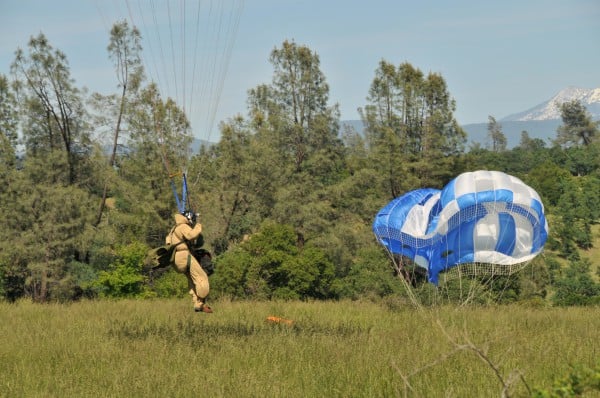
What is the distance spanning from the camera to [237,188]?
38906 mm

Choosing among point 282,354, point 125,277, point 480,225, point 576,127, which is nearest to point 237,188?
point 125,277

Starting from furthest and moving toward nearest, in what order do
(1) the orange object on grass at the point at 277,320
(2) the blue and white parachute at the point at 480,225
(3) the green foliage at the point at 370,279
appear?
1. (3) the green foliage at the point at 370,279
2. (2) the blue and white parachute at the point at 480,225
3. (1) the orange object on grass at the point at 277,320

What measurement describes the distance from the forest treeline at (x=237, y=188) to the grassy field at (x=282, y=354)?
14.7 m

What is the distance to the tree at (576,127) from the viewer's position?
410 feet

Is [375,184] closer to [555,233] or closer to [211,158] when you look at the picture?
[211,158]

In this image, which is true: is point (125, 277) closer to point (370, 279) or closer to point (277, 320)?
point (370, 279)

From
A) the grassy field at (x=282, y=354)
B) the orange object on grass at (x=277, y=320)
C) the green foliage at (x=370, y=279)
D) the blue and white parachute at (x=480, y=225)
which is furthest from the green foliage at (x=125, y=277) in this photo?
the orange object on grass at (x=277, y=320)

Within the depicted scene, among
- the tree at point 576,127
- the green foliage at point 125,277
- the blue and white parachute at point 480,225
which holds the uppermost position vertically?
the tree at point 576,127

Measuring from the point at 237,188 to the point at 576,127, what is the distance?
105991 mm

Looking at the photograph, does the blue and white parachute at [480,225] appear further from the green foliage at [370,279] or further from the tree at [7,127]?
the tree at [7,127]

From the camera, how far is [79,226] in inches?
1348

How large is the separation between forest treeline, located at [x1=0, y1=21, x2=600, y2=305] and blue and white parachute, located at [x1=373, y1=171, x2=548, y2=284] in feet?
20.3

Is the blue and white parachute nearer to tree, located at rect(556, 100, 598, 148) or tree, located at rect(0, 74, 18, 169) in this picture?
tree, located at rect(0, 74, 18, 169)

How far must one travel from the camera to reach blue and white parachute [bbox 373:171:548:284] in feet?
62.8
